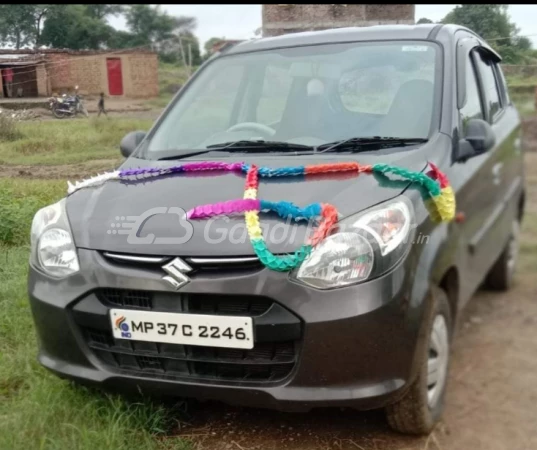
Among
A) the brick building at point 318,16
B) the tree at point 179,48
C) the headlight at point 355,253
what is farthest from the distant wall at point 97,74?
the headlight at point 355,253

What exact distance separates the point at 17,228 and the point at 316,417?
3.96 meters

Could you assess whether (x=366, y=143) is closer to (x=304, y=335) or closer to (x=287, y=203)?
(x=287, y=203)

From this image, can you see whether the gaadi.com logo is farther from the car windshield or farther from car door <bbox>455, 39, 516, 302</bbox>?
car door <bbox>455, 39, 516, 302</bbox>

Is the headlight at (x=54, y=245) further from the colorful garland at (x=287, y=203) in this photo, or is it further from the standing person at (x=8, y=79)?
the standing person at (x=8, y=79)

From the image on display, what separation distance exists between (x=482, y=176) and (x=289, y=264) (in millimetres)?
1499

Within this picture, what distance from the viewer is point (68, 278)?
2.38 metres

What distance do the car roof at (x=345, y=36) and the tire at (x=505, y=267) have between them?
5.13 ft

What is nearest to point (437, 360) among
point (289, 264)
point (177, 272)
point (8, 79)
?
point (289, 264)

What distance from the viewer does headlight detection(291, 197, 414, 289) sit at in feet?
6.98

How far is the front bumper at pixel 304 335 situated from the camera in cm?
210

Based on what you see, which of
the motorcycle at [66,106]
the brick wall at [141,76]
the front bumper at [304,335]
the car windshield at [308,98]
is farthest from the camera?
the brick wall at [141,76]

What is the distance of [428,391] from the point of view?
251 cm

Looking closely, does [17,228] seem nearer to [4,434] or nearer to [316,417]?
[4,434]

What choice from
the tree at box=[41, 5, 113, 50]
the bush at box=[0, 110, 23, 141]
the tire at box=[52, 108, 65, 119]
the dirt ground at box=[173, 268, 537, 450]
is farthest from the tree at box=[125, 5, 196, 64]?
the dirt ground at box=[173, 268, 537, 450]
